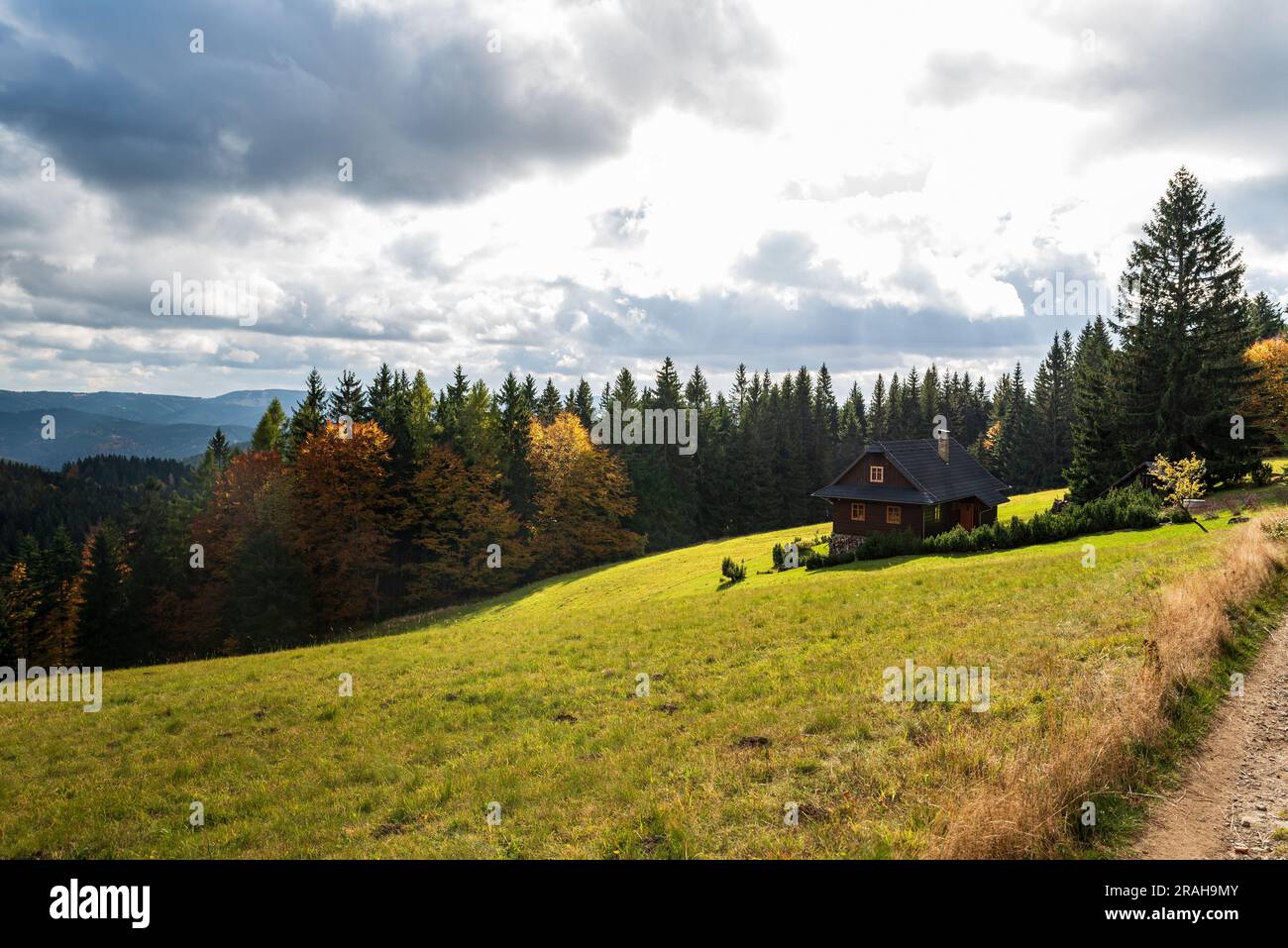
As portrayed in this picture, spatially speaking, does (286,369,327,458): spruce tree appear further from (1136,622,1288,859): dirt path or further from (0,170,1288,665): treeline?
(1136,622,1288,859): dirt path

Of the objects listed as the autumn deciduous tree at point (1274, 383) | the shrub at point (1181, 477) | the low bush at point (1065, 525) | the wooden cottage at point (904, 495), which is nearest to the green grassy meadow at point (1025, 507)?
the wooden cottage at point (904, 495)

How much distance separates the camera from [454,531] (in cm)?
5553

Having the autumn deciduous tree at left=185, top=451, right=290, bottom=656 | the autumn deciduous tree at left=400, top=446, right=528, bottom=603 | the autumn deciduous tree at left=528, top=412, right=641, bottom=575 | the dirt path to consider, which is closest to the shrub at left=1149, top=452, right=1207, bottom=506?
the dirt path

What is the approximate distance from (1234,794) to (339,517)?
169 ft

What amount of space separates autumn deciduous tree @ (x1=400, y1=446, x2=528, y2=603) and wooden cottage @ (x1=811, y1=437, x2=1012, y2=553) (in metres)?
29.0

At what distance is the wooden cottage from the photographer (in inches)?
1718

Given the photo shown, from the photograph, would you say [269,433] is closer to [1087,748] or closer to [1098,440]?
[1087,748]

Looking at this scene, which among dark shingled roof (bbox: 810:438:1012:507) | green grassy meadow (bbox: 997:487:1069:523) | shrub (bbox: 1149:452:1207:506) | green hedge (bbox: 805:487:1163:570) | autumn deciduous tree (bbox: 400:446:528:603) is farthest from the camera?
green grassy meadow (bbox: 997:487:1069:523)

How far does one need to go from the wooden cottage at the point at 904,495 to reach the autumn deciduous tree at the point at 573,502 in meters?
24.7

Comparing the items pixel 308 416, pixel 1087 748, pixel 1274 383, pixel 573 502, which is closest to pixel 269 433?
pixel 308 416

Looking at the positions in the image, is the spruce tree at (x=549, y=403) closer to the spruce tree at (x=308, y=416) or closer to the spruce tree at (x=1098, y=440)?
the spruce tree at (x=308, y=416)

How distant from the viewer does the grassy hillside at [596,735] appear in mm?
7828
